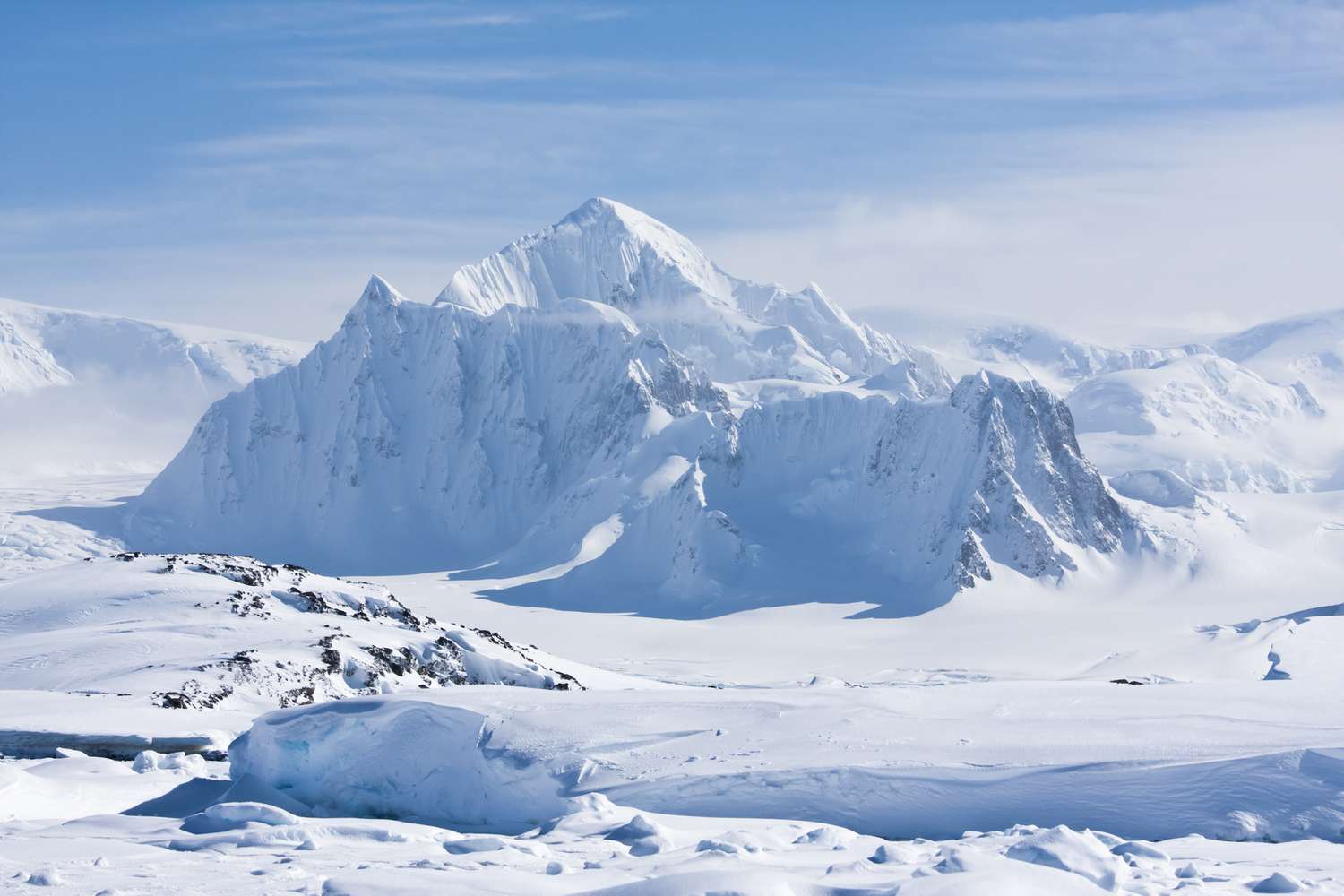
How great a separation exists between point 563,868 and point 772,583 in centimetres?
12929

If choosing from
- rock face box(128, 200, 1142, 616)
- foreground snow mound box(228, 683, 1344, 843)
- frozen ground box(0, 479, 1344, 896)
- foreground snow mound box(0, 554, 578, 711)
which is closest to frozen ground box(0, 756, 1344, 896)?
frozen ground box(0, 479, 1344, 896)

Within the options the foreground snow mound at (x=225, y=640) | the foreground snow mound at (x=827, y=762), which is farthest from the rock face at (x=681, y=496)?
the foreground snow mound at (x=827, y=762)

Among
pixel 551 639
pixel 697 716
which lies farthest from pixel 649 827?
pixel 551 639

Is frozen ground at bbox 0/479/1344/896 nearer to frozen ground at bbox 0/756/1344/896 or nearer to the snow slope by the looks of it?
frozen ground at bbox 0/756/1344/896

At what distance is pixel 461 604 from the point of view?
13850 centimetres

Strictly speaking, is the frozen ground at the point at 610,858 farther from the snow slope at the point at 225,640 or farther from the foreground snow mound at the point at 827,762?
the snow slope at the point at 225,640

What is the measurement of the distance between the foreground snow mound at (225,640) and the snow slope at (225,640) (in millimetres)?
61

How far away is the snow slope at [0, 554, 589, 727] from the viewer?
4200 centimetres

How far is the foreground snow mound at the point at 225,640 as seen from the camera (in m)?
42.1

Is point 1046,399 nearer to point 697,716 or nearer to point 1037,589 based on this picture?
point 1037,589

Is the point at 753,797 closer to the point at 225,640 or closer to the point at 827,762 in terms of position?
the point at 827,762

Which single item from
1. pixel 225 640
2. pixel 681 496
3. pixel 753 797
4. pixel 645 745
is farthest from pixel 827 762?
pixel 681 496

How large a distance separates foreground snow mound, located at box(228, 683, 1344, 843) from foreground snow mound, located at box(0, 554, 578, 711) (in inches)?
617

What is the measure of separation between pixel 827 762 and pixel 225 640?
2896 cm
